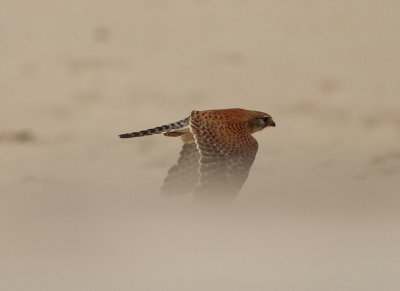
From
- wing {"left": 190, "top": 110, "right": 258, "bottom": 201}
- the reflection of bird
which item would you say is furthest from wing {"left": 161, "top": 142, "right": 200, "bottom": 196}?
wing {"left": 190, "top": 110, "right": 258, "bottom": 201}

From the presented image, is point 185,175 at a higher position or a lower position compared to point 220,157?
higher

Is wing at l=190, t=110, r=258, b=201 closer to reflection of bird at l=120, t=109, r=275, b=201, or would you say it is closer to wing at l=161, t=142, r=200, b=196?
reflection of bird at l=120, t=109, r=275, b=201

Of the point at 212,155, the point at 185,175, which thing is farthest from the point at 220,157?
the point at 185,175

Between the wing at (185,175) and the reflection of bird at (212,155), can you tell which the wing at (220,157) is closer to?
the reflection of bird at (212,155)

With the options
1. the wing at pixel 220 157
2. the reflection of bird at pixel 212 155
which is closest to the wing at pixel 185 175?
the reflection of bird at pixel 212 155

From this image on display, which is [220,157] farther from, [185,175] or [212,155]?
[185,175]

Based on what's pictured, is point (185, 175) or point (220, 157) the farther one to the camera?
point (185, 175)
